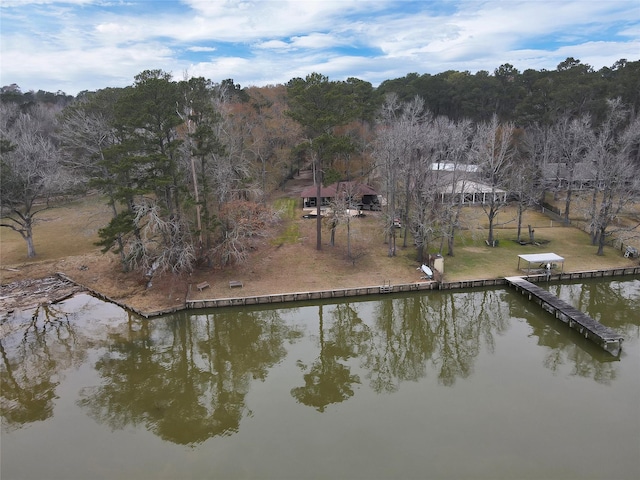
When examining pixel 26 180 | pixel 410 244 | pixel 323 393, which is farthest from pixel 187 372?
pixel 26 180

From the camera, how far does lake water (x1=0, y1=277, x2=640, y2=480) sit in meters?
11.2

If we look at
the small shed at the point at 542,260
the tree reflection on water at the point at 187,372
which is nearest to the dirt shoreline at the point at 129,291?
the tree reflection on water at the point at 187,372

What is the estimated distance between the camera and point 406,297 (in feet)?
71.4

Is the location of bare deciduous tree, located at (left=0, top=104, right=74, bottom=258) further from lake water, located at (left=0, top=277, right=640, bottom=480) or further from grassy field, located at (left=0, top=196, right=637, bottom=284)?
lake water, located at (left=0, top=277, right=640, bottom=480)

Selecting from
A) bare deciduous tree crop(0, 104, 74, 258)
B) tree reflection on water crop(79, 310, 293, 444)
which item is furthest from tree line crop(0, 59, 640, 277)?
tree reflection on water crop(79, 310, 293, 444)

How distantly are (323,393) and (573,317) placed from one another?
38.7 feet

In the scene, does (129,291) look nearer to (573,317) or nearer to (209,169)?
(209,169)

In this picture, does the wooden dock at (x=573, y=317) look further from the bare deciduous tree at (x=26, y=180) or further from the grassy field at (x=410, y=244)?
A: the bare deciduous tree at (x=26, y=180)

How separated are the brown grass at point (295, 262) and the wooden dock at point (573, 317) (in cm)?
197

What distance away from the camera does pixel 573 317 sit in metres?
18.0

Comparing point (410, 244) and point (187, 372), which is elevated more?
point (410, 244)

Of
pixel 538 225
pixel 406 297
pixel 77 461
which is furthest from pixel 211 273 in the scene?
pixel 538 225

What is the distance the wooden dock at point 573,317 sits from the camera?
16.3m

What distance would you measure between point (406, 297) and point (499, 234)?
12.7m
